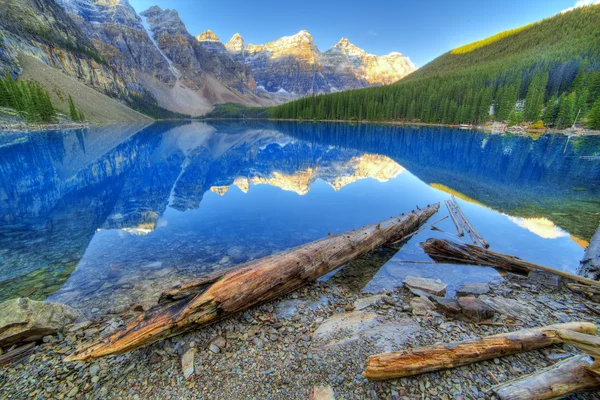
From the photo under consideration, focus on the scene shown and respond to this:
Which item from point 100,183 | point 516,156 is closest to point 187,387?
point 100,183

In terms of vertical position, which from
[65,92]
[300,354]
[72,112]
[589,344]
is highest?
Result: [65,92]

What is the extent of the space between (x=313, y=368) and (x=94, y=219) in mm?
14943

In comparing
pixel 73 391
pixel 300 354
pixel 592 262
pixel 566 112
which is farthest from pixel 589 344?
pixel 566 112

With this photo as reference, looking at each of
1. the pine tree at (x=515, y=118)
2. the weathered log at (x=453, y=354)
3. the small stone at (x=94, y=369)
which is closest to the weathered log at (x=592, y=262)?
the weathered log at (x=453, y=354)

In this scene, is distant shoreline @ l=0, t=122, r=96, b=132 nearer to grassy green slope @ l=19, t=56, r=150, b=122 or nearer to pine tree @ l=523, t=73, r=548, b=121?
grassy green slope @ l=19, t=56, r=150, b=122

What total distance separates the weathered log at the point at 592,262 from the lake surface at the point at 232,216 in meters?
0.47

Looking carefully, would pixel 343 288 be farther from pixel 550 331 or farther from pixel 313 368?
pixel 550 331

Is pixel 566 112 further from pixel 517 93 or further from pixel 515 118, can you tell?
pixel 517 93

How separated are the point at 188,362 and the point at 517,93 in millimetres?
152001

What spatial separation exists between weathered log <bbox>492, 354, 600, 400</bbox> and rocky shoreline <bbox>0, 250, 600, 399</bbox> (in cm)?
21

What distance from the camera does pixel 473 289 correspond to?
25.1 feet

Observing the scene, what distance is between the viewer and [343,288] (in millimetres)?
8031

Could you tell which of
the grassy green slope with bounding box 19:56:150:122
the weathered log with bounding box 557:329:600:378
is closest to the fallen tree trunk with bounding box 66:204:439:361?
the weathered log with bounding box 557:329:600:378

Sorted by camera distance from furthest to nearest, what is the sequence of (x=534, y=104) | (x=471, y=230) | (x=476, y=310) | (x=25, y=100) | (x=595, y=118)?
(x=534, y=104) < (x=25, y=100) < (x=595, y=118) < (x=471, y=230) < (x=476, y=310)
